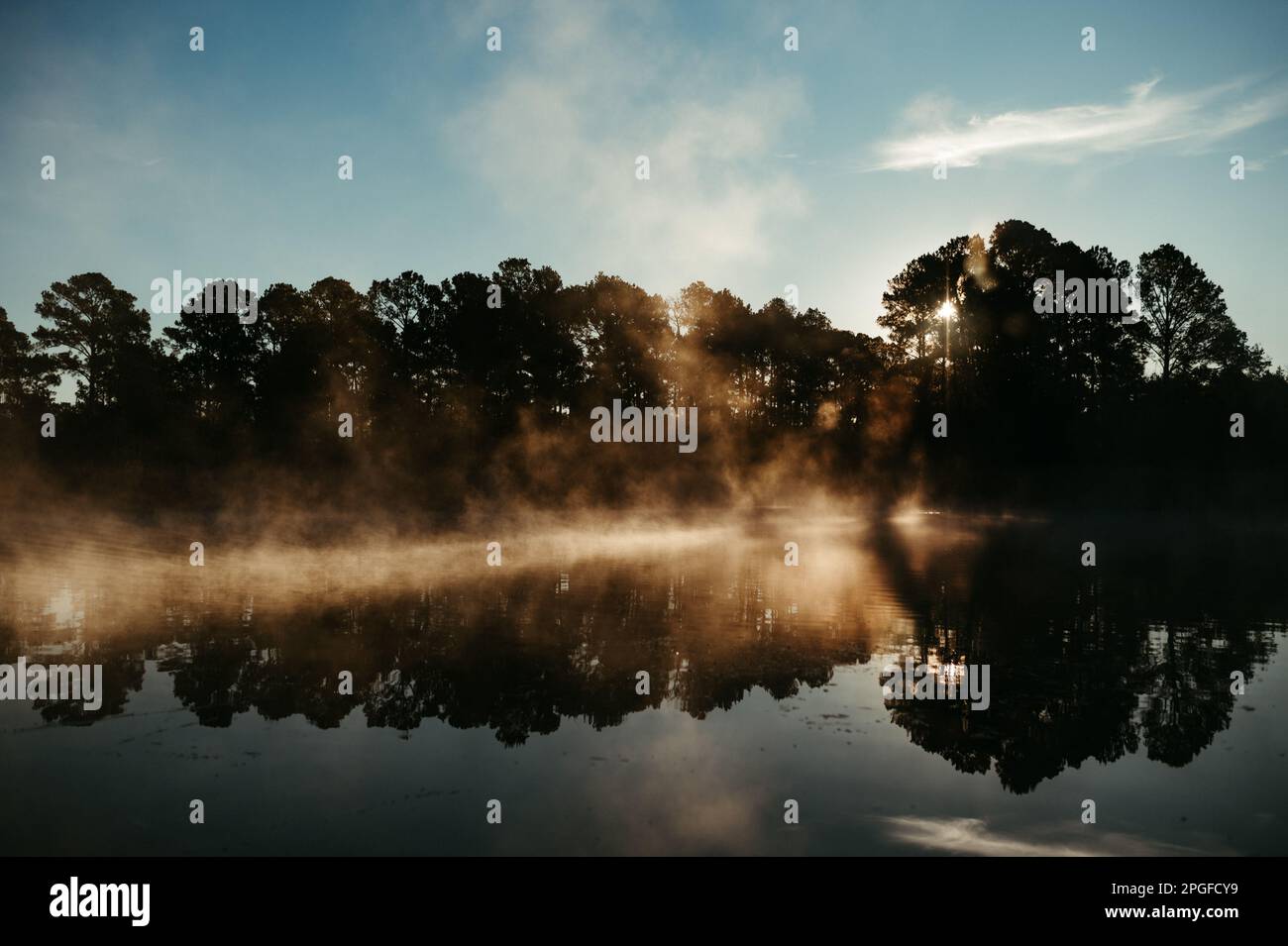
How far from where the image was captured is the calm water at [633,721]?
755 cm

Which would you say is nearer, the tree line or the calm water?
the calm water

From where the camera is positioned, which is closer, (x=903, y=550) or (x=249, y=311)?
(x=903, y=550)

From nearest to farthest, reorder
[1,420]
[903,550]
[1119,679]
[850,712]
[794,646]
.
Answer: [850,712]
[1119,679]
[794,646]
[903,550]
[1,420]

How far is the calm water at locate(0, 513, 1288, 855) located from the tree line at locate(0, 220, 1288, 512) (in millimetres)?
39051

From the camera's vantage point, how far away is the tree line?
192ft

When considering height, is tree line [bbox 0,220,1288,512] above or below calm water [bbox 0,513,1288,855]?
above

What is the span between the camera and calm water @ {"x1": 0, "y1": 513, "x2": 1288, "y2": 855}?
7551 mm

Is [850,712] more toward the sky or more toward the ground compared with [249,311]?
more toward the ground

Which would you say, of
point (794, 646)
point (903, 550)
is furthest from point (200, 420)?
point (794, 646)

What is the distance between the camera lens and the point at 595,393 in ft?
242

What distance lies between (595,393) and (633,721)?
6385 cm

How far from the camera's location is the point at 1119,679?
12.9 m
